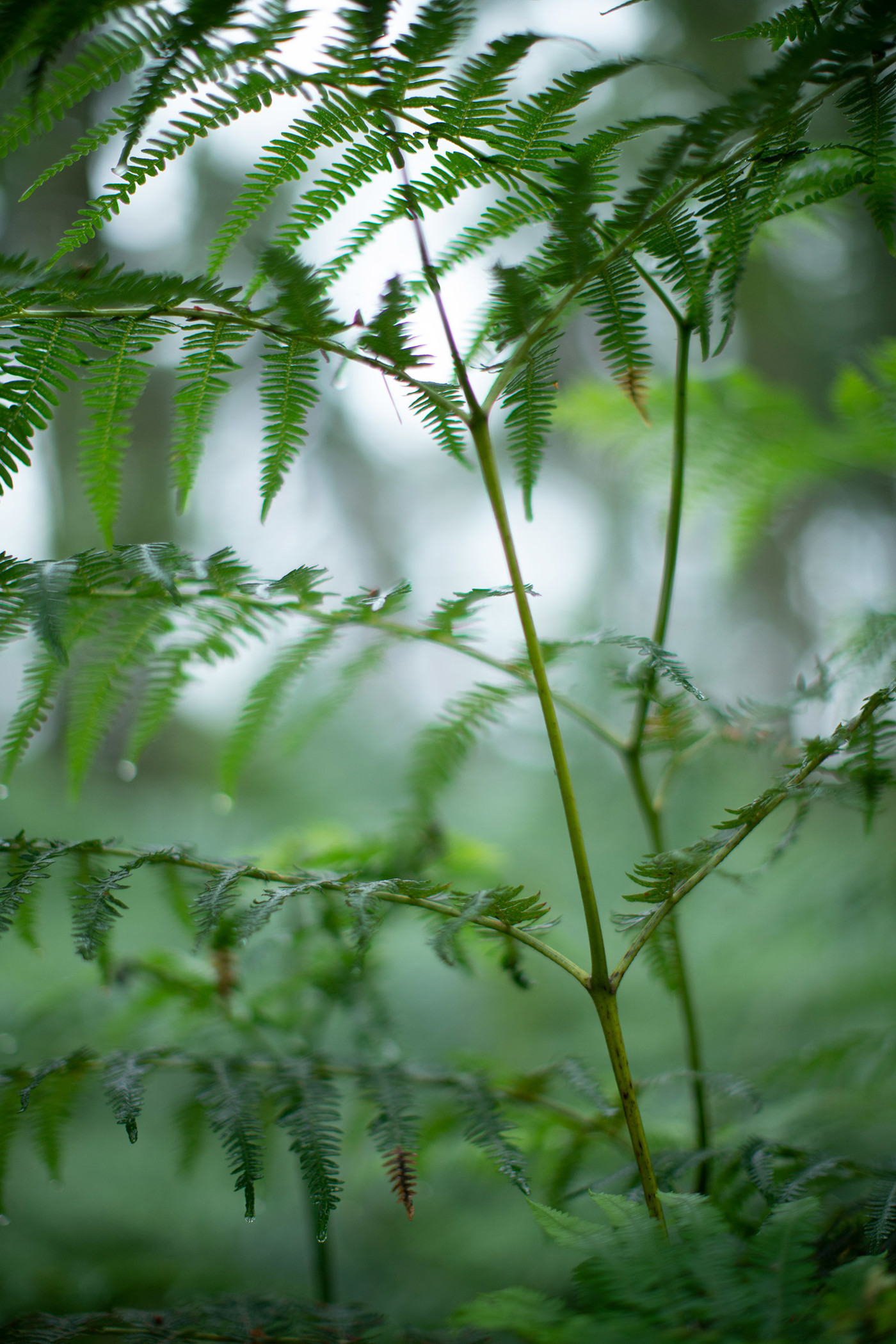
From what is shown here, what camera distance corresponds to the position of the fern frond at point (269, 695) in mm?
1041

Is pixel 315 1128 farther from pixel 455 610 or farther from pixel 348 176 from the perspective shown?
pixel 348 176

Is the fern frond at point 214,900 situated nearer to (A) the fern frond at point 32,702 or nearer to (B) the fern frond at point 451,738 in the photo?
(A) the fern frond at point 32,702

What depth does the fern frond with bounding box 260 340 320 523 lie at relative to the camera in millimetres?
805

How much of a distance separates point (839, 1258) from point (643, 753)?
2.06ft

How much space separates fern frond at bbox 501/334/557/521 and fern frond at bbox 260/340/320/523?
23cm

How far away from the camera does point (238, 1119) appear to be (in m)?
→ 0.79

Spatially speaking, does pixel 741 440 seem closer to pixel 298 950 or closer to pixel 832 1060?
pixel 832 1060

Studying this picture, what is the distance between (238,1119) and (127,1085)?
0.41 ft

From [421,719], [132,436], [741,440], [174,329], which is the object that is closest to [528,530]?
[421,719]

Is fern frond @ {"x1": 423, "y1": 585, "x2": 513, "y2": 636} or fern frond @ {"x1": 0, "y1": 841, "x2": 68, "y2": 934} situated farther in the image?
fern frond @ {"x1": 423, "y1": 585, "x2": 513, "y2": 636}

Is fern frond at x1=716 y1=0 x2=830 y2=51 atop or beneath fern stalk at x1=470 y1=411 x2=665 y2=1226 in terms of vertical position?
atop

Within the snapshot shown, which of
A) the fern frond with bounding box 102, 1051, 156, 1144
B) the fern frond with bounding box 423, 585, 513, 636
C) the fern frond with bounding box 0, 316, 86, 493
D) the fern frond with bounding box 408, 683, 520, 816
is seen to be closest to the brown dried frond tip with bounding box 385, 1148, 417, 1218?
the fern frond with bounding box 102, 1051, 156, 1144

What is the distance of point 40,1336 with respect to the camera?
2.43 feet

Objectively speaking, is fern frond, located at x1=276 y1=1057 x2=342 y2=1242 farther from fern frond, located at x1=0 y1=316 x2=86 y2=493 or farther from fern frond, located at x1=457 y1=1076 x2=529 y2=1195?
fern frond, located at x1=0 y1=316 x2=86 y2=493
